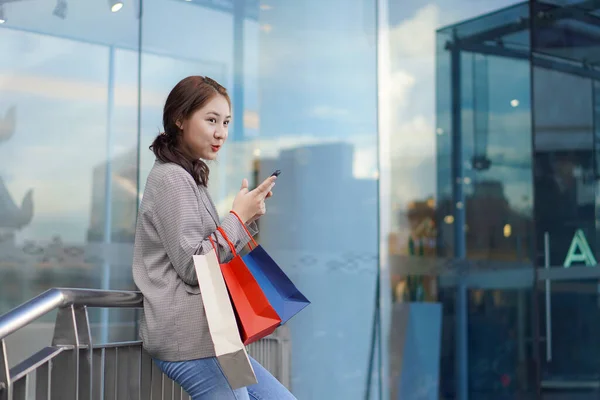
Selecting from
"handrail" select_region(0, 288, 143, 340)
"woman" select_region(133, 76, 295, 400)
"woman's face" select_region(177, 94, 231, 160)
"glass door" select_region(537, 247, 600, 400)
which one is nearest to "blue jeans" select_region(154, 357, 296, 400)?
"woman" select_region(133, 76, 295, 400)

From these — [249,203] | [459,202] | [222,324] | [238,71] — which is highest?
[238,71]

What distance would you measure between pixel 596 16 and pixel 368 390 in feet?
12.2

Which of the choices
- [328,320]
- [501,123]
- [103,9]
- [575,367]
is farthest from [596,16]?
[103,9]

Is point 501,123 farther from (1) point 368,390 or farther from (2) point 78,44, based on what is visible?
(2) point 78,44

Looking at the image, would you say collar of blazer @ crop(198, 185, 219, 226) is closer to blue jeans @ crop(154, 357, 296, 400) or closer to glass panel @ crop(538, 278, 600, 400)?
blue jeans @ crop(154, 357, 296, 400)

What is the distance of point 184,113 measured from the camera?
2.54 m

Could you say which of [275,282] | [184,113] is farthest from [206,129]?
[275,282]

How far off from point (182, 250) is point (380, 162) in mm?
4232

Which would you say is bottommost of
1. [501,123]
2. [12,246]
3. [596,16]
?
[12,246]

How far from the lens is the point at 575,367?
6297mm

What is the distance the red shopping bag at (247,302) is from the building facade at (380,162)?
3486mm

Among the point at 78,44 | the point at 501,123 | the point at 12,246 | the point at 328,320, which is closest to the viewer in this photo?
the point at 12,246

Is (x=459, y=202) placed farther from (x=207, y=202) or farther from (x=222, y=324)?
(x=222, y=324)

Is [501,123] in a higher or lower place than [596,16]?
lower
